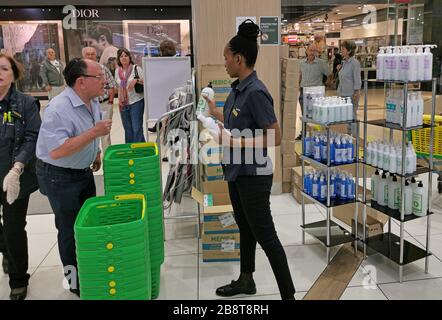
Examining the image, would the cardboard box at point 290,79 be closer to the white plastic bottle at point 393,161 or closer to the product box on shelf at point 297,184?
the product box on shelf at point 297,184

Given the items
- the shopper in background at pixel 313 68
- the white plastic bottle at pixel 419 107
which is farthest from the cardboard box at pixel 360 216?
the shopper in background at pixel 313 68

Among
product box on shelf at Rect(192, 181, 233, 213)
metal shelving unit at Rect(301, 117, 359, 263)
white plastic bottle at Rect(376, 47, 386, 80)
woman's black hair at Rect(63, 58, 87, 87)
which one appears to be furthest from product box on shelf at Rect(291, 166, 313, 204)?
woman's black hair at Rect(63, 58, 87, 87)

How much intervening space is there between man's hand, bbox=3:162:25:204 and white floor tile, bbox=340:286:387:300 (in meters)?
2.26

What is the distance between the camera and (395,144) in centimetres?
302

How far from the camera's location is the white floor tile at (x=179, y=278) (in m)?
2.88

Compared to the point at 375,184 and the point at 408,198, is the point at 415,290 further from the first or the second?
the point at 375,184

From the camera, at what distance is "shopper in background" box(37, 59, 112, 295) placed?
231 cm

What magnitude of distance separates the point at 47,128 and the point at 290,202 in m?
3.08

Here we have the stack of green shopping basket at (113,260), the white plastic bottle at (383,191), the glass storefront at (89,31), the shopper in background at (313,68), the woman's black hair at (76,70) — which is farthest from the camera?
the glass storefront at (89,31)

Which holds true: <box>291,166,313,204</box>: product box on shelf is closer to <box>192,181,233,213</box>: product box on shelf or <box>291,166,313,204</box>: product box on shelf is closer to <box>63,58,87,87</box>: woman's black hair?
<box>192,181,233,213</box>: product box on shelf

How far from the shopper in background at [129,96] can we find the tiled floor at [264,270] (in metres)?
2.19

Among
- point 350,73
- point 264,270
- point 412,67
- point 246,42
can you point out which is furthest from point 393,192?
point 350,73

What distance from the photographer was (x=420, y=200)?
297cm

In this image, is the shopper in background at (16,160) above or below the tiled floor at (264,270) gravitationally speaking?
above
